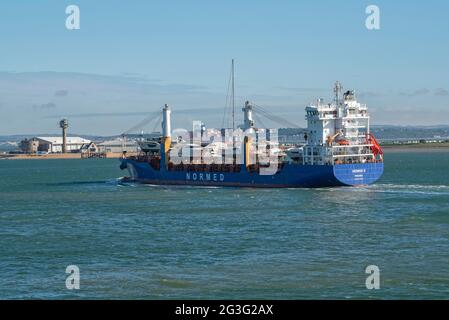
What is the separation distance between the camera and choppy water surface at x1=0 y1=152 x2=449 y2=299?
72.0 feet

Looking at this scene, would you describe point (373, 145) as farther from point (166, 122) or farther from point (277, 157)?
point (166, 122)

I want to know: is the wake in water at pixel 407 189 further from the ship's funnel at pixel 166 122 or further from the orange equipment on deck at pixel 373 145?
the ship's funnel at pixel 166 122

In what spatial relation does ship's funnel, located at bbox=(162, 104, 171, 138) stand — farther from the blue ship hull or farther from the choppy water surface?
the choppy water surface

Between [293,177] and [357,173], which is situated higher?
[357,173]

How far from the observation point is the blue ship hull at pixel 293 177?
182 feet

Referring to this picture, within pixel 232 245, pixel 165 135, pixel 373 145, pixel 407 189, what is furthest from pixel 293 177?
pixel 232 245

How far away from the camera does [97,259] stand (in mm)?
27078

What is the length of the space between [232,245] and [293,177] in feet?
93.2

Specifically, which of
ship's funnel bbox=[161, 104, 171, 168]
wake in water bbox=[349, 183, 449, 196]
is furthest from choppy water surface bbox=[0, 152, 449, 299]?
Answer: ship's funnel bbox=[161, 104, 171, 168]

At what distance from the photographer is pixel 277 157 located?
63438 millimetres

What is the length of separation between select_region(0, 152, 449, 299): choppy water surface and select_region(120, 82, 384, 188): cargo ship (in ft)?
14.1

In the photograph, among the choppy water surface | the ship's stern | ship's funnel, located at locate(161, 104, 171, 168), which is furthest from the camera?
ship's funnel, located at locate(161, 104, 171, 168)
